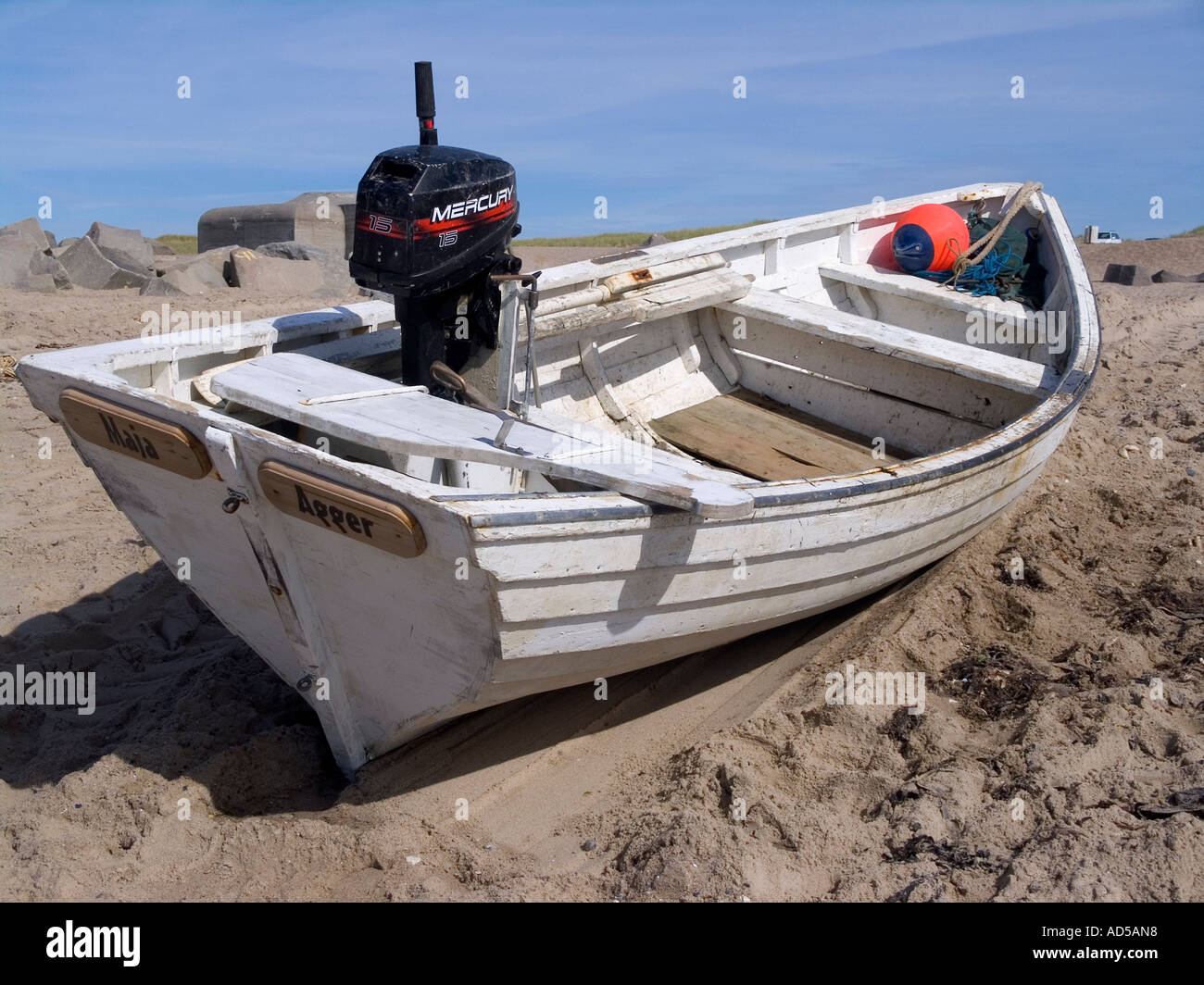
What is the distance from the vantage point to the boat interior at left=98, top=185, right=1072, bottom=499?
415 cm

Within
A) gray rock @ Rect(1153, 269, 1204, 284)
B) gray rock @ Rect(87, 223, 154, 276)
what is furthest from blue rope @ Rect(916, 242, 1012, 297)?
gray rock @ Rect(87, 223, 154, 276)

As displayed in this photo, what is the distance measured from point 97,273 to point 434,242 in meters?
9.81

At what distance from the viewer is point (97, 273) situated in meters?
11.6

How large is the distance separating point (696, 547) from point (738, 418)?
252 cm

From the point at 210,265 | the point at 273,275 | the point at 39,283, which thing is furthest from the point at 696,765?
the point at 210,265

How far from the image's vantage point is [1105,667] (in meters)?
3.86

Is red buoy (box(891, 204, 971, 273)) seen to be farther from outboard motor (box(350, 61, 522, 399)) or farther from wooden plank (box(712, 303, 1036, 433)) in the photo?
outboard motor (box(350, 61, 522, 399))

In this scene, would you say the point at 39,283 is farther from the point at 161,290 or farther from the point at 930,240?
the point at 930,240

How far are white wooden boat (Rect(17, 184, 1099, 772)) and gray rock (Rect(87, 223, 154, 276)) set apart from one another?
29.9ft

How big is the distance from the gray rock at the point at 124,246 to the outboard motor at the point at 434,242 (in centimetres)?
969

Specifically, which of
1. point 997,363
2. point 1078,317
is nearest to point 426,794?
point 997,363
